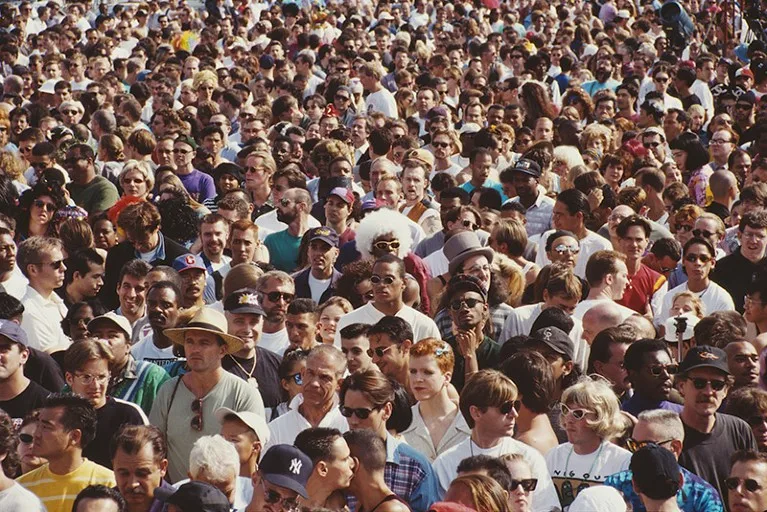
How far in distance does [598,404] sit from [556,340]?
3.50 ft

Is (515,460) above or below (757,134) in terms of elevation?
below

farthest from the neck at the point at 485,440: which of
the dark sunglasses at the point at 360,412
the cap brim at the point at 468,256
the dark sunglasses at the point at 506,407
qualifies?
the cap brim at the point at 468,256

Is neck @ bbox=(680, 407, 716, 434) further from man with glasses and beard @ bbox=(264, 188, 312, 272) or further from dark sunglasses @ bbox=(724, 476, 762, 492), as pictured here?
man with glasses and beard @ bbox=(264, 188, 312, 272)

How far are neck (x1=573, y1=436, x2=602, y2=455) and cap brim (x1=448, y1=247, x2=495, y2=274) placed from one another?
2.51m

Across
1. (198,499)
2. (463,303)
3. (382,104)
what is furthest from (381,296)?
(382,104)

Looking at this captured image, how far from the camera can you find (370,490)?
5.90 m

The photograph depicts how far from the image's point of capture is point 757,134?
1430 cm

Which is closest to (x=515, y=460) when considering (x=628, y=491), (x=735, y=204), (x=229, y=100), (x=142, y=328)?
(x=628, y=491)

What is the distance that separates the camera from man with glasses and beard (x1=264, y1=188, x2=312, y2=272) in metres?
10.5

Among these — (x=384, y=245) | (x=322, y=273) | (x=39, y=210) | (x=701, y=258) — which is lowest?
(x=39, y=210)

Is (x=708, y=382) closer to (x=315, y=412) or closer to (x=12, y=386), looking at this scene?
(x=315, y=412)

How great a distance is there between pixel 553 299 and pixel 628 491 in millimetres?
2811

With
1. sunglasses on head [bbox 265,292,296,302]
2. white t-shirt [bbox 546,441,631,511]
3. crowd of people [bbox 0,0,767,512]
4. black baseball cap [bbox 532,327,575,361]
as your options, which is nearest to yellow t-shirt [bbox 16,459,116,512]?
crowd of people [bbox 0,0,767,512]

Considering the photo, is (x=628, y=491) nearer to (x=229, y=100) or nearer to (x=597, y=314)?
(x=597, y=314)
